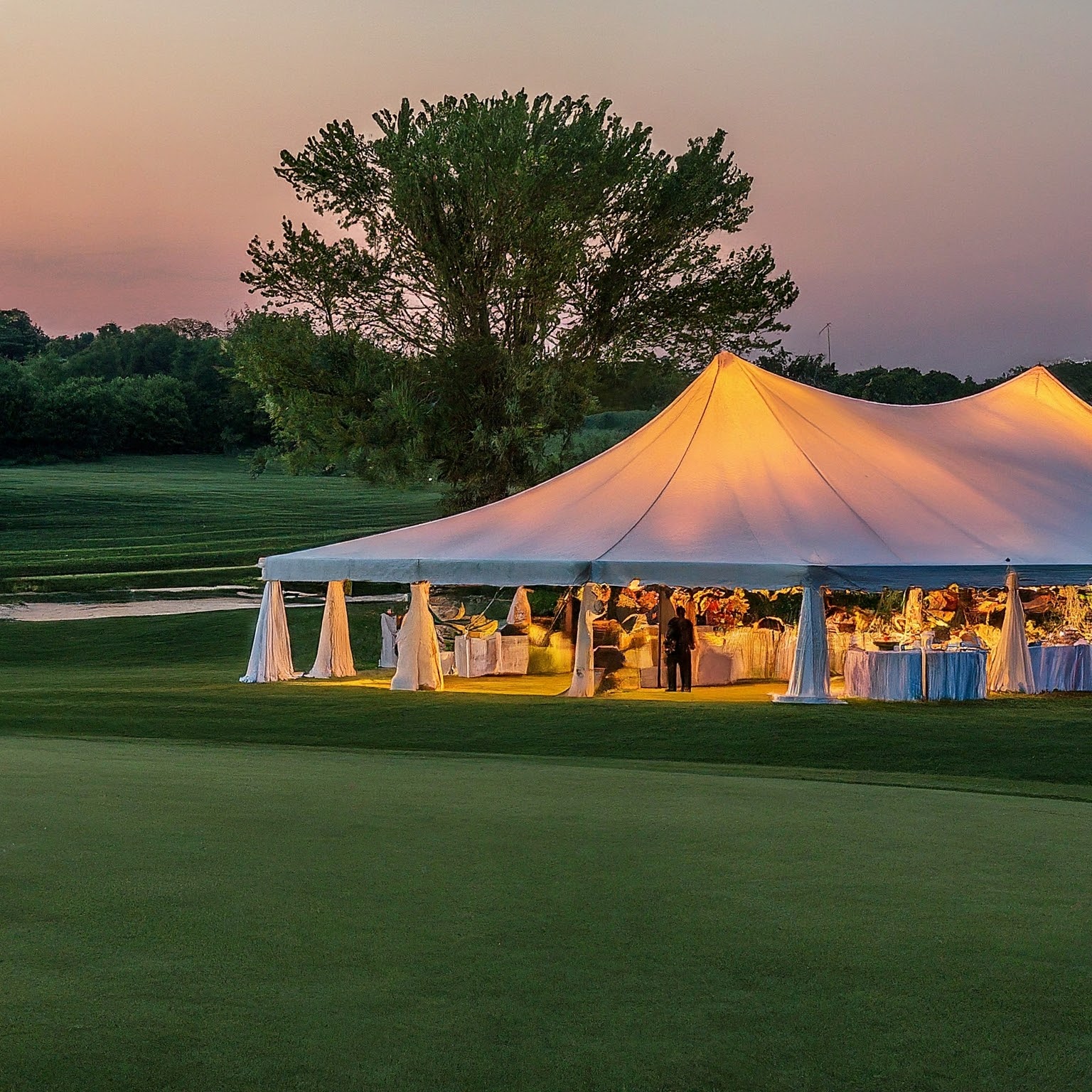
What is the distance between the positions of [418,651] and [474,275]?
15932mm

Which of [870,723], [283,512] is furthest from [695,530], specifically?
[283,512]

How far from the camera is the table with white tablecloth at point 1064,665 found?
19562mm

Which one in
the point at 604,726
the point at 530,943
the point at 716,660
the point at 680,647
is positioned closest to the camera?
the point at 530,943

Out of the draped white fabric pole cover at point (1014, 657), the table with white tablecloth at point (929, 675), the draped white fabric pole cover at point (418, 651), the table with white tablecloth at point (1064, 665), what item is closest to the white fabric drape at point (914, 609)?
the draped white fabric pole cover at point (1014, 657)

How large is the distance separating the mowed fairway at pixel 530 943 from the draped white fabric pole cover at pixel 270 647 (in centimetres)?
1166

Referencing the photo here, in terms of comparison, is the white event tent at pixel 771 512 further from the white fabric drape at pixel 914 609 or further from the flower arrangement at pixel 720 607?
the flower arrangement at pixel 720 607

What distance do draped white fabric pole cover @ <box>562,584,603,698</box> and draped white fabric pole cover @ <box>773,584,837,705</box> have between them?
254 cm

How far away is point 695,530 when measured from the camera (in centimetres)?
1903

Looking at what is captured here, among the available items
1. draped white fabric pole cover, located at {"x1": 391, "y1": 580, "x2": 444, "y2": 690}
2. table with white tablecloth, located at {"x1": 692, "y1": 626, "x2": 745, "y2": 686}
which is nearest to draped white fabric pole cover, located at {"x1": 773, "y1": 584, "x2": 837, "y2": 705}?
table with white tablecloth, located at {"x1": 692, "y1": 626, "x2": 745, "y2": 686}

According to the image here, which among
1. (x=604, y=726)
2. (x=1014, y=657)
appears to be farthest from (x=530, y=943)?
(x=1014, y=657)

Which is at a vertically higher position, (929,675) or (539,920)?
(539,920)

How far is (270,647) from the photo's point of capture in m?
21.0

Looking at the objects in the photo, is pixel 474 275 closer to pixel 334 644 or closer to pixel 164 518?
pixel 334 644

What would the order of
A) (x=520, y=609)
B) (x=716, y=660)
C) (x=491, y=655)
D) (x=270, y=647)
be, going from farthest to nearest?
(x=520, y=609) → (x=491, y=655) → (x=716, y=660) → (x=270, y=647)
